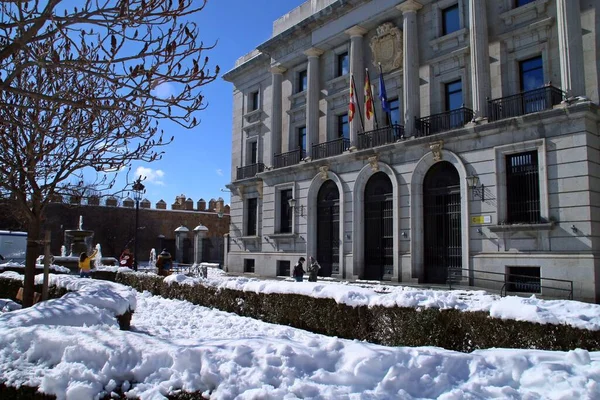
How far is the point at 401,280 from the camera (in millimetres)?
22047

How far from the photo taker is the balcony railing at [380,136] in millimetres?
23531

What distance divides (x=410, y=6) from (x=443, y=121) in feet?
19.5

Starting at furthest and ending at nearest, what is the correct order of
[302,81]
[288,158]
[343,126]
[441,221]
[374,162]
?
1. [302,81]
2. [288,158]
3. [343,126]
4. [374,162]
5. [441,221]

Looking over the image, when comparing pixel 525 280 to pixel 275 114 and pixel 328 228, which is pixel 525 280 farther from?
pixel 275 114

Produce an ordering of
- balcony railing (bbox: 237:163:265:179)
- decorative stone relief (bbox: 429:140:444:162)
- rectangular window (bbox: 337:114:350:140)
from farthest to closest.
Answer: balcony railing (bbox: 237:163:265:179) → rectangular window (bbox: 337:114:350:140) → decorative stone relief (bbox: 429:140:444:162)

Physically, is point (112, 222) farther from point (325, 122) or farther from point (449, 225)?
point (449, 225)

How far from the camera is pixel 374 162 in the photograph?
2391 centimetres

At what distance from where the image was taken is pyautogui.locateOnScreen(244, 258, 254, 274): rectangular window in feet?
107

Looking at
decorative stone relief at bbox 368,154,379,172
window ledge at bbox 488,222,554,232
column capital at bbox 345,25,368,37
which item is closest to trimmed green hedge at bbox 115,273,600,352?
window ledge at bbox 488,222,554,232

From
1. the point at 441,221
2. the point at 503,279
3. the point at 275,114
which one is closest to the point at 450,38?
the point at 441,221

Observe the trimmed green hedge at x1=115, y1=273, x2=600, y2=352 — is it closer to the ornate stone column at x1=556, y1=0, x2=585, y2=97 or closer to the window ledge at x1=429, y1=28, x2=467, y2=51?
the ornate stone column at x1=556, y1=0, x2=585, y2=97

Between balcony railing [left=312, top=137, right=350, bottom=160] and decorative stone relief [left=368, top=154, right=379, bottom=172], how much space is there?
287cm

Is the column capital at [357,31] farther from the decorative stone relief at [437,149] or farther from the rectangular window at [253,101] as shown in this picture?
the rectangular window at [253,101]

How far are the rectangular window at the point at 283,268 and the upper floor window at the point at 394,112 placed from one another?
1064cm
